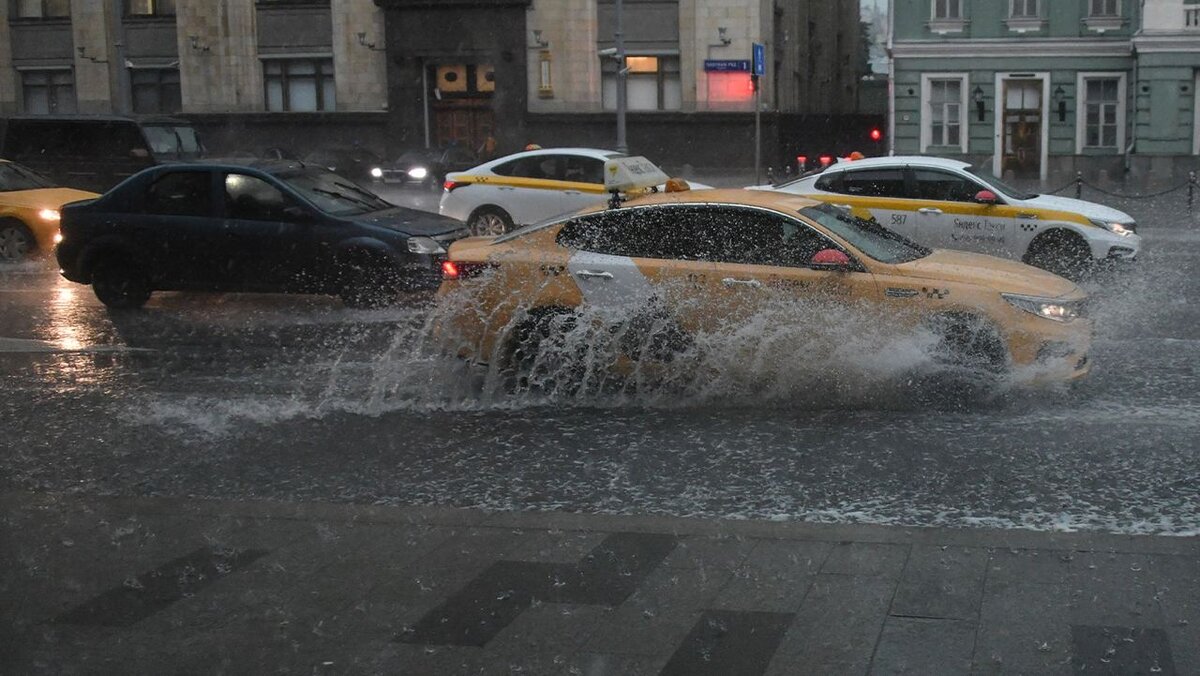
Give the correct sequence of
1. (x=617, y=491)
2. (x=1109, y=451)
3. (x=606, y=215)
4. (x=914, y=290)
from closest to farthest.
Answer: (x=617, y=491)
(x=1109, y=451)
(x=914, y=290)
(x=606, y=215)

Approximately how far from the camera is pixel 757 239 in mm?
9203

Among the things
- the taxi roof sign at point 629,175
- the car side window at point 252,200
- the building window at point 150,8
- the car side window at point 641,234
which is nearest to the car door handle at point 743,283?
the car side window at point 641,234

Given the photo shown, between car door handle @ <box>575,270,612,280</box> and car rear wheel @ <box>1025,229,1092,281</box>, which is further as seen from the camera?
car rear wheel @ <box>1025,229,1092,281</box>

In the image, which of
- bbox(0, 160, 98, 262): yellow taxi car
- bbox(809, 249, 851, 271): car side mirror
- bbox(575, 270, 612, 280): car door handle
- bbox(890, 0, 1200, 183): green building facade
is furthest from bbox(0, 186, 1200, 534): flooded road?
bbox(890, 0, 1200, 183): green building facade

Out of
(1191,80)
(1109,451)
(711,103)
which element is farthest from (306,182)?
(1191,80)

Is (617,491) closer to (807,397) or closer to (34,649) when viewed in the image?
(807,397)

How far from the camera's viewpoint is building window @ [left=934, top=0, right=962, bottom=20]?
123 ft

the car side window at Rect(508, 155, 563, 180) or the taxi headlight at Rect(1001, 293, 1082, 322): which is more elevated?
the car side window at Rect(508, 155, 563, 180)

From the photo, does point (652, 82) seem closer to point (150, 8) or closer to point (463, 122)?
point (463, 122)

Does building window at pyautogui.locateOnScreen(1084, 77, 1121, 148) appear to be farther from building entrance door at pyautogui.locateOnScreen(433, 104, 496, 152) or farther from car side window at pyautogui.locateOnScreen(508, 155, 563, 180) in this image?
car side window at pyautogui.locateOnScreen(508, 155, 563, 180)

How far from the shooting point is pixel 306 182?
46.1 feet

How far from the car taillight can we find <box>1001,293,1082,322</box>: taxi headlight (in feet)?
11.2

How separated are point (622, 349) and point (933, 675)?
4.76 meters

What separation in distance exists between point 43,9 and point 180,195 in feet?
105
